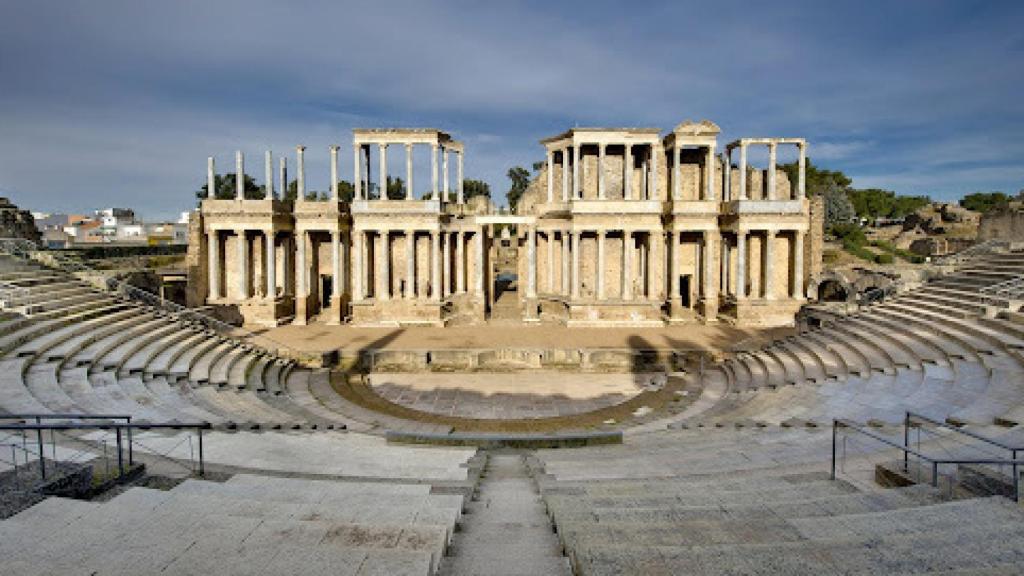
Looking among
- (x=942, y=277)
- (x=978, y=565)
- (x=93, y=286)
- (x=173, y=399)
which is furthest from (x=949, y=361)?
(x=93, y=286)

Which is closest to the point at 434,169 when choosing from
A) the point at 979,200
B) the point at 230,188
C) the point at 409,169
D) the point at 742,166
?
the point at 409,169

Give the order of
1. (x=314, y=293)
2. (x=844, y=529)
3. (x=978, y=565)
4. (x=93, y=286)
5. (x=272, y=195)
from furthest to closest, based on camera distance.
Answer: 1. (x=314, y=293)
2. (x=272, y=195)
3. (x=93, y=286)
4. (x=844, y=529)
5. (x=978, y=565)

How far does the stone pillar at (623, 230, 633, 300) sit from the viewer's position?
31297 millimetres

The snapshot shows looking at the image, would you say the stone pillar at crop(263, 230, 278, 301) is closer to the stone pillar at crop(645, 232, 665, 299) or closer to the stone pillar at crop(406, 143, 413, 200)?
the stone pillar at crop(406, 143, 413, 200)

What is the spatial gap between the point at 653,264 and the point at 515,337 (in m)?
10.3

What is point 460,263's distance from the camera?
1387 inches

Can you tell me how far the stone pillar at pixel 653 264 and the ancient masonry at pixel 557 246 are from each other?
11 centimetres

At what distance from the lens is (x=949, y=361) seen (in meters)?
14.5

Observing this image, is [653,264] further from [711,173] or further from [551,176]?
[551,176]

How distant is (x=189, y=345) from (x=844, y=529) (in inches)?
748

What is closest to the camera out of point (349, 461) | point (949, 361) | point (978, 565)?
point (978, 565)

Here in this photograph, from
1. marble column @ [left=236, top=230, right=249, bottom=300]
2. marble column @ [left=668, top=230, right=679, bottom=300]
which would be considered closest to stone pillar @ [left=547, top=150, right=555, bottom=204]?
marble column @ [left=668, top=230, right=679, bottom=300]

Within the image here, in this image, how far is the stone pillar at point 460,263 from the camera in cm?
3491

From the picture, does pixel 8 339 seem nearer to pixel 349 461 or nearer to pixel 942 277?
pixel 349 461
